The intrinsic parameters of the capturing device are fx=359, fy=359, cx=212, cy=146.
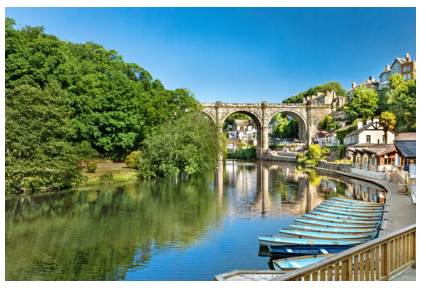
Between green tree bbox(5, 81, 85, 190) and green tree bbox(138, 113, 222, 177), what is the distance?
754 cm

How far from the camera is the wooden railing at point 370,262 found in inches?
151

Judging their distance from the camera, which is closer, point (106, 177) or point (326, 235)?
point (326, 235)

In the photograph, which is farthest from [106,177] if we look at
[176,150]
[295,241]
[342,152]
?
[342,152]

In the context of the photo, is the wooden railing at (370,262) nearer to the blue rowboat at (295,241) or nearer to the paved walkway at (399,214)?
the paved walkway at (399,214)

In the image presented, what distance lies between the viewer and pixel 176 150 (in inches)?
1021

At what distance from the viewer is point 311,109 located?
61.6 metres

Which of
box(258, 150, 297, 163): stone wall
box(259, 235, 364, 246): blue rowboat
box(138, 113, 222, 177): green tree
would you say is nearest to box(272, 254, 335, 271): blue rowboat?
box(259, 235, 364, 246): blue rowboat

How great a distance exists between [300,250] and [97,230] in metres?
6.78

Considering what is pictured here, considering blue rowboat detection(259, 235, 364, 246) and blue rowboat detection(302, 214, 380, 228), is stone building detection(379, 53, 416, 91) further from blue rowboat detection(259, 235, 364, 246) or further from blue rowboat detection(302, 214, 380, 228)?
blue rowboat detection(259, 235, 364, 246)

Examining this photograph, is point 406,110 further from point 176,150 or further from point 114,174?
point 114,174


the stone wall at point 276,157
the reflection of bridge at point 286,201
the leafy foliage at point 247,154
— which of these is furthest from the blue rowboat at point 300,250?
the leafy foliage at point 247,154

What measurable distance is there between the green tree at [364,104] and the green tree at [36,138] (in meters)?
40.3

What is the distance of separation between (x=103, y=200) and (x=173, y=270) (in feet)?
32.8
